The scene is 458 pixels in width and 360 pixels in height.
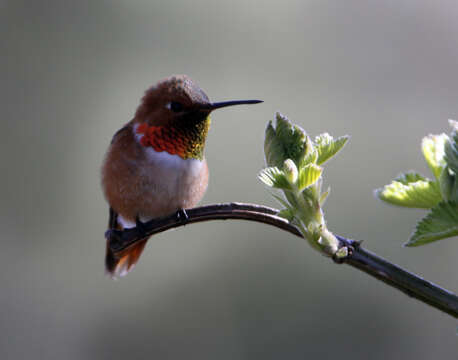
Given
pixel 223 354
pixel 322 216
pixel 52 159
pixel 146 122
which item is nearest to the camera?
pixel 322 216

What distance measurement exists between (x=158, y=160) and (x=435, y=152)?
1552 millimetres

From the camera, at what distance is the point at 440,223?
68cm

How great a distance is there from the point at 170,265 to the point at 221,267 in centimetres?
62

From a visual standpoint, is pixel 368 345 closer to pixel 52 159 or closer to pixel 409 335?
pixel 409 335

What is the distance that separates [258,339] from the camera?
5.84 meters

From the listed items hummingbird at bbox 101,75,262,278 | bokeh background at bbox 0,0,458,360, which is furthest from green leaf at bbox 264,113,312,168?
bokeh background at bbox 0,0,458,360

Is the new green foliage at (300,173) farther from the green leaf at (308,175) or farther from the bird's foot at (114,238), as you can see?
the bird's foot at (114,238)

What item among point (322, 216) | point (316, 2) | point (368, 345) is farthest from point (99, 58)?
point (322, 216)

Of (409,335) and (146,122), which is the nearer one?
(146,122)

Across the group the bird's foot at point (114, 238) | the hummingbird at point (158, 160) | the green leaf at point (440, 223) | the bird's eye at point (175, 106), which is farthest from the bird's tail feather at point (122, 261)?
the green leaf at point (440, 223)

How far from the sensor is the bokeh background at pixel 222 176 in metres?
5.91

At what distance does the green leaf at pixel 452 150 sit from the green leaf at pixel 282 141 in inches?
7.0

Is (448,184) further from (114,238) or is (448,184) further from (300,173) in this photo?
(114,238)

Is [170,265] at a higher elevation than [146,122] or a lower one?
lower
